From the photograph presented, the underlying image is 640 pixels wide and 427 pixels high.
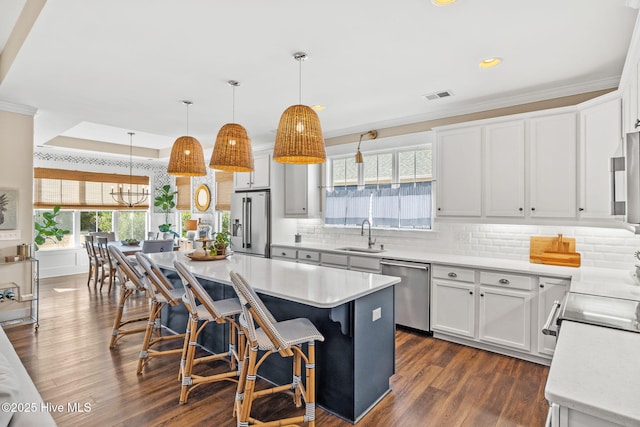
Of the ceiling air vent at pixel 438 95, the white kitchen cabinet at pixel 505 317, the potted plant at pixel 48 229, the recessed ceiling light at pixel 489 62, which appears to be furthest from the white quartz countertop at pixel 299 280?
the potted plant at pixel 48 229

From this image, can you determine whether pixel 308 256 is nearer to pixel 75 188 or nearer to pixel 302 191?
pixel 302 191

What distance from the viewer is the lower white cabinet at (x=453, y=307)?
11.3ft

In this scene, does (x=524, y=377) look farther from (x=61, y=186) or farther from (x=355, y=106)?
(x=61, y=186)

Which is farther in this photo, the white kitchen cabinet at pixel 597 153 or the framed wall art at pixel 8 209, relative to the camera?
the framed wall art at pixel 8 209

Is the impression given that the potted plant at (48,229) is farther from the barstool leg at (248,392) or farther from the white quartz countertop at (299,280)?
the barstool leg at (248,392)

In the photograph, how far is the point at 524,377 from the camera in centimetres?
286

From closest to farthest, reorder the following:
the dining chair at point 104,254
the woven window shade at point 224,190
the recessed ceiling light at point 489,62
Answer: the recessed ceiling light at point 489,62 → the dining chair at point 104,254 → the woven window shade at point 224,190

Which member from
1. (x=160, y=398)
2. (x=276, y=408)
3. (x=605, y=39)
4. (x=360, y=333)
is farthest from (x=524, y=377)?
(x=160, y=398)

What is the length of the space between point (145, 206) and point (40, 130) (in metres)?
3.36

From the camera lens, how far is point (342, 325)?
222 centimetres

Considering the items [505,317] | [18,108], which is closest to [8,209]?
[18,108]

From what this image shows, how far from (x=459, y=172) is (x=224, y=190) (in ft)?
16.9

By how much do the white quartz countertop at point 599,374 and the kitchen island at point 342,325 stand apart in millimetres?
1086

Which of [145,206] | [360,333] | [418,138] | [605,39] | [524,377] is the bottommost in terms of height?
[524,377]
